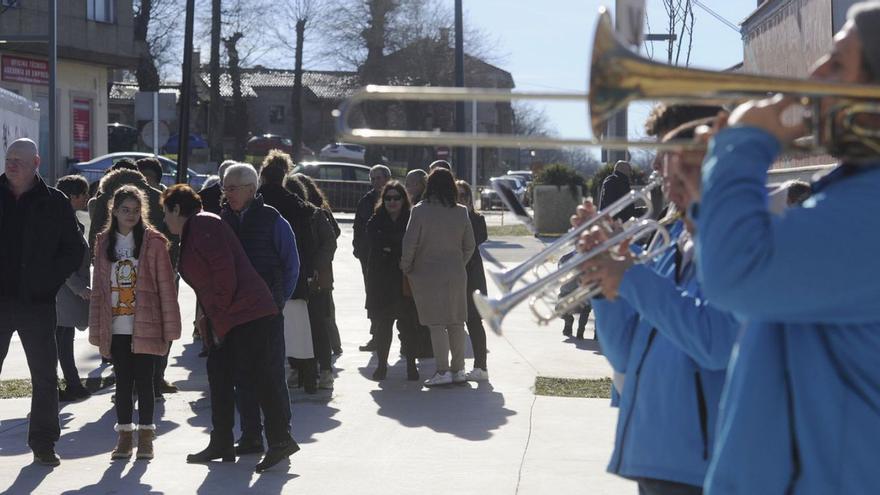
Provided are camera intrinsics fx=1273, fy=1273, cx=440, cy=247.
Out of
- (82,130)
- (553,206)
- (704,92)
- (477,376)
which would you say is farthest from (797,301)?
(82,130)

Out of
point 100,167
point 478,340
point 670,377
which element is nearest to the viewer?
point 670,377

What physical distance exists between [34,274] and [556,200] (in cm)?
2533

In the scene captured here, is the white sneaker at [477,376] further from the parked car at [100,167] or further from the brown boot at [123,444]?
the parked car at [100,167]

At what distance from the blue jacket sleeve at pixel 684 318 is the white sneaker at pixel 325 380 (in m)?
6.94

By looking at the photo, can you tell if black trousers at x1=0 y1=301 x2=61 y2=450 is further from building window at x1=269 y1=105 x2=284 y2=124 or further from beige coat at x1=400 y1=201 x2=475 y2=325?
building window at x1=269 y1=105 x2=284 y2=124

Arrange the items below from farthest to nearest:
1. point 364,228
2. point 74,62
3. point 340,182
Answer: point 340,182 → point 74,62 → point 364,228

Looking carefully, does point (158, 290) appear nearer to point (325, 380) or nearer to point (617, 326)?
point (325, 380)

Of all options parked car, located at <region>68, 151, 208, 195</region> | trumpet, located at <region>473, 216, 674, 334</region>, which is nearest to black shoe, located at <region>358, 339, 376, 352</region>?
trumpet, located at <region>473, 216, 674, 334</region>

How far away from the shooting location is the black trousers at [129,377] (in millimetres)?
7535

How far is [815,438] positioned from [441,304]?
774cm

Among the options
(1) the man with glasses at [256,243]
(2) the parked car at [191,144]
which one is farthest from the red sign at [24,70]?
(1) the man with glasses at [256,243]

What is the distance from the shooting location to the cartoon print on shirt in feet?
24.9

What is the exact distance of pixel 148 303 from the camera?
7.56 metres

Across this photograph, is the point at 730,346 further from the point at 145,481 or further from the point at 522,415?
the point at 522,415
